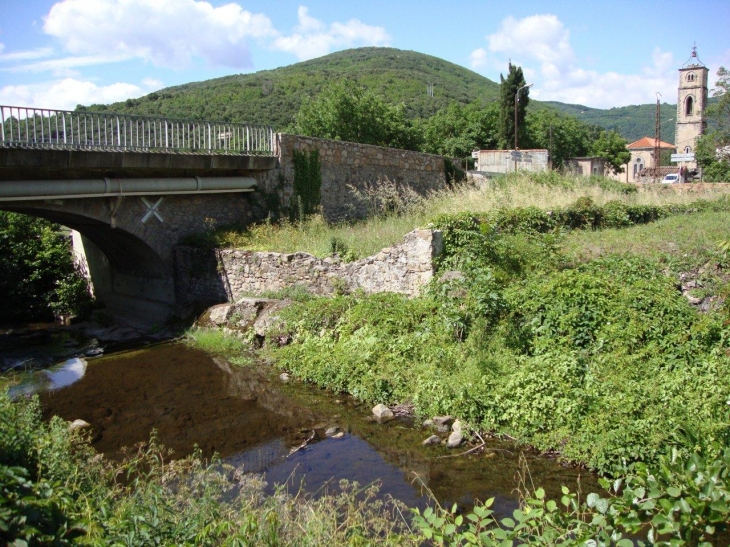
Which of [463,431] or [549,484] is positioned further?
[463,431]

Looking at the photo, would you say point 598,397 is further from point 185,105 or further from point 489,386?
point 185,105

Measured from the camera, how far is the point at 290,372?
391 inches

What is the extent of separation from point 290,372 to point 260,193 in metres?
6.92

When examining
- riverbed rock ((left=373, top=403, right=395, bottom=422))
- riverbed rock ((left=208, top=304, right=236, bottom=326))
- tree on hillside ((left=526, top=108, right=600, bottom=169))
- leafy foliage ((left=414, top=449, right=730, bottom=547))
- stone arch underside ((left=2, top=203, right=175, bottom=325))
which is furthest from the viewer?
tree on hillside ((left=526, top=108, right=600, bottom=169))

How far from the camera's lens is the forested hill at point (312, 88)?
41812 millimetres

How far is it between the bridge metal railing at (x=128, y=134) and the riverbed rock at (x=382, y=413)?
8026 millimetres

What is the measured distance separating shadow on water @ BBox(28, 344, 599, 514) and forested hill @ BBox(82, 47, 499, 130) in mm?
27997

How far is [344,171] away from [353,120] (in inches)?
355

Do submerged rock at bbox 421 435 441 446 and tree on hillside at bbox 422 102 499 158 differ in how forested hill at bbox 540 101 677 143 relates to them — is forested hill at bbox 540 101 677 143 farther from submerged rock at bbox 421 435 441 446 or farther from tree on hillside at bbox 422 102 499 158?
submerged rock at bbox 421 435 441 446

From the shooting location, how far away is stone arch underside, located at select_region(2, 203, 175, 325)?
13.8m

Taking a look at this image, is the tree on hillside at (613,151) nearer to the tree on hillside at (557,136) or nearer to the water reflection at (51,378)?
the tree on hillside at (557,136)

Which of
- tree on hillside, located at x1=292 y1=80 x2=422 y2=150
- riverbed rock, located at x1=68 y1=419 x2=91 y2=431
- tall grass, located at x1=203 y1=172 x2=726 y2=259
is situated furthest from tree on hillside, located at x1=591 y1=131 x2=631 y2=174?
riverbed rock, located at x1=68 y1=419 x2=91 y2=431

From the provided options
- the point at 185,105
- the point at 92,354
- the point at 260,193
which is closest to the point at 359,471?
the point at 92,354

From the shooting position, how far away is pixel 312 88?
53.2 m
